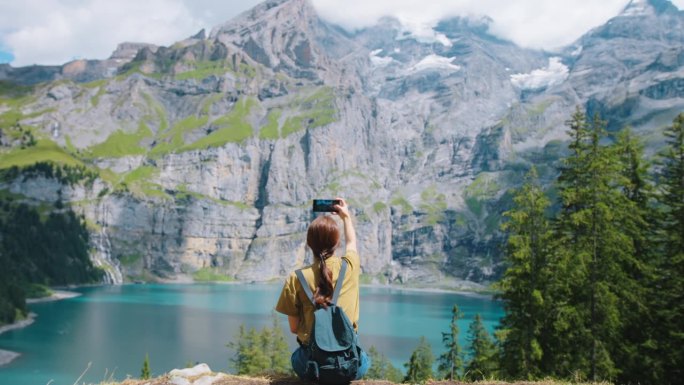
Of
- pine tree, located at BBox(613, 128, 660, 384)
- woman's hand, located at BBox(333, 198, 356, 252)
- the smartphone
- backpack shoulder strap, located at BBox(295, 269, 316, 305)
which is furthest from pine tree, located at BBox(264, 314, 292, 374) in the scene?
backpack shoulder strap, located at BBox(295, 269, 316, 305)

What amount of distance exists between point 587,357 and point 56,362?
300ft

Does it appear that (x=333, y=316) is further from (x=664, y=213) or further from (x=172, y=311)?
(x=172, y=311)

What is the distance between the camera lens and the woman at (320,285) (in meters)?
8.37

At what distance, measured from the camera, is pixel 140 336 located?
119250mm

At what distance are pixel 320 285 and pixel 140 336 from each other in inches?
4824

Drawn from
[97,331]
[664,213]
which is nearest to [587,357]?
[664,213]

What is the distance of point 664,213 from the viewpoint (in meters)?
27.4

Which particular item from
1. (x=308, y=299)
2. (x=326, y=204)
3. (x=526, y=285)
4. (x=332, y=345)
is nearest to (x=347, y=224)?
(x=326, y=204)

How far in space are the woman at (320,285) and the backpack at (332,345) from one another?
0.12 m

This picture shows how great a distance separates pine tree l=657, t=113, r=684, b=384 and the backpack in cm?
2053

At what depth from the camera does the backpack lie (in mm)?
8156

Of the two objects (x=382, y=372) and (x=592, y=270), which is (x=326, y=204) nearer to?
(x=592, y=270)

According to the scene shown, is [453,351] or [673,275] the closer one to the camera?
[673,275]

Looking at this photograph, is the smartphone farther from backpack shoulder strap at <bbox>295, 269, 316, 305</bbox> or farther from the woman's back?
backpack shoulder strap at <bbox>295, 269, 316, 305</bbox>
